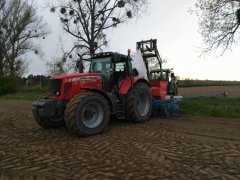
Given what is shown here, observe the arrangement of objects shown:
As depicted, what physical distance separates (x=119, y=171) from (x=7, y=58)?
114 feet

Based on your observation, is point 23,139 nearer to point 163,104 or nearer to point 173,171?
point 173,171

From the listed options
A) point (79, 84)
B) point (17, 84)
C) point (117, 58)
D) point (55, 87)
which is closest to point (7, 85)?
point (17, 84)

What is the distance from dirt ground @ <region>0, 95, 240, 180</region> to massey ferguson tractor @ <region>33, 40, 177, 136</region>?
1.26ft

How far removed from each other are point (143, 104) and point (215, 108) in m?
3.39

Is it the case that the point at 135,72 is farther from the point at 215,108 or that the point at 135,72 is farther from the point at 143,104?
the point at 215,108

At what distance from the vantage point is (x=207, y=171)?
17.2 feet

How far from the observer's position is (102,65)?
400 inches

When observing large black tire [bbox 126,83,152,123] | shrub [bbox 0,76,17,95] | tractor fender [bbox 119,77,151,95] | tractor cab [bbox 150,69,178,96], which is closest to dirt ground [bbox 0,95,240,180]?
large black tire [bbox 126,83,152,123]

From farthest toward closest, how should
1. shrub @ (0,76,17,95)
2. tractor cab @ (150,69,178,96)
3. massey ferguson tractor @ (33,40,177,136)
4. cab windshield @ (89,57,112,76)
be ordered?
1. shrub @ (0,76,17,95)
2. tractor cab @ (150,69,178,96)
3. cab windshield @ (89,57,112,76)
4. massey ferguson tractor @ (33,40,177,136)

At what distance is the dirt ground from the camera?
5.26 metres

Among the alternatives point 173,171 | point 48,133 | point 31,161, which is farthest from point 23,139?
point 173,171

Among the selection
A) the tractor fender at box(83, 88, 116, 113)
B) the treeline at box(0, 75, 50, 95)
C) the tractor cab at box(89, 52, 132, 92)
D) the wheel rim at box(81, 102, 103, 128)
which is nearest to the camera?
the wheel rim at box(81, 102, 103, 128)

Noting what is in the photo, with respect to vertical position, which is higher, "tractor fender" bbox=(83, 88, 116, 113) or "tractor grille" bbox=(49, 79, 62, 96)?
"tractor grille" bbox=(49, 79, 62, 96)

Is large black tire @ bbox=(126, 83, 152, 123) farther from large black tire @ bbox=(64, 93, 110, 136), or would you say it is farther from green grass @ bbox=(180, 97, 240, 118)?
green grass @ bbox=(180, 97, 240, 118)
